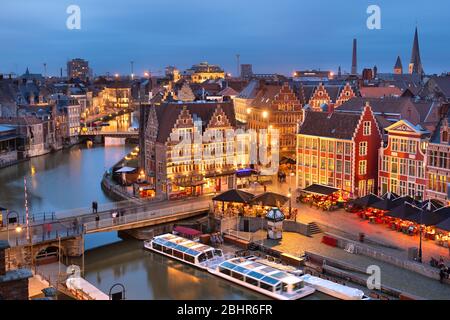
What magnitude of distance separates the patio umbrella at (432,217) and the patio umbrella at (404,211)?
2.30 feet

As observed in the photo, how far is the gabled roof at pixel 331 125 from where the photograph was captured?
42156 millimetres

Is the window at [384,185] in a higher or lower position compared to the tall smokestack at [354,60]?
lower

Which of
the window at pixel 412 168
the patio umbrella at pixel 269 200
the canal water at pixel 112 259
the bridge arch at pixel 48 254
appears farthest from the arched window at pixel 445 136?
the bridge arch at pixel 48 254

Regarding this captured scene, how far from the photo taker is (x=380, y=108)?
162 feet

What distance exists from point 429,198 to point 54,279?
2359 cm

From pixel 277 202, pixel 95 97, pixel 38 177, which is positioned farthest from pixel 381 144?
pixel 95 97

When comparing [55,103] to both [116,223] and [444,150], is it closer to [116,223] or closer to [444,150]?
[116,223]

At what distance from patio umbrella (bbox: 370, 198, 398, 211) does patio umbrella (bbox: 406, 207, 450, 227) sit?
2813 millimetres

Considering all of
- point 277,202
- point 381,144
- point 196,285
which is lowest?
point 196,285

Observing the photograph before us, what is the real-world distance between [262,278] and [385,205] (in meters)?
11.7

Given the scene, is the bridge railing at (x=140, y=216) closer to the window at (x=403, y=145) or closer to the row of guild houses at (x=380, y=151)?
the row of guild houses at (x=380, y=151)

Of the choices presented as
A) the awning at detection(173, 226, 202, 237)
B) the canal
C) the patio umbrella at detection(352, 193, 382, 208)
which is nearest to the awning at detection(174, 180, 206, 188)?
the awning at detection(173, 226, 202, 237)

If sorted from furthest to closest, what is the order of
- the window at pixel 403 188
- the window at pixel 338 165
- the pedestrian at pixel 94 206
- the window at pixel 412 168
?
1. the window at pixel 338 165
2. the window at pixel 403 188
3. the window at pixel 412 168
4. the pedestrian at pixel 94 206

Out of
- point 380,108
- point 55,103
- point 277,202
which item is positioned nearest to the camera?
point 277,202
